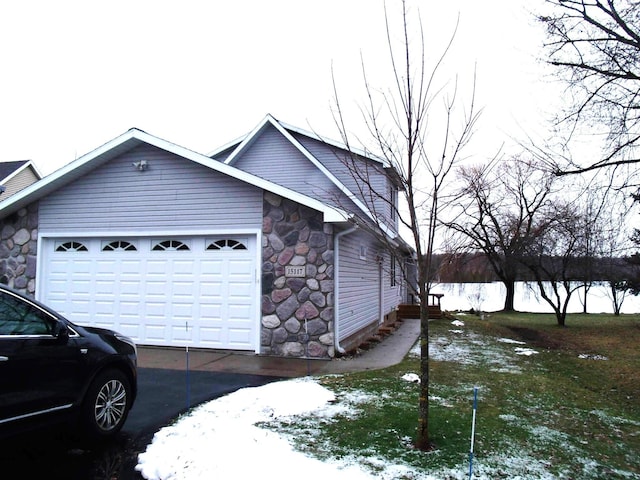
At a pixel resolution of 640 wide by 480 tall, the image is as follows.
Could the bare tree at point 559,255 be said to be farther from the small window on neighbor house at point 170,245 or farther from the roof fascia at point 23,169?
the roof fascia at point 23,169

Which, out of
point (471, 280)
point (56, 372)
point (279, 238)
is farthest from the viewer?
point (471, 280)

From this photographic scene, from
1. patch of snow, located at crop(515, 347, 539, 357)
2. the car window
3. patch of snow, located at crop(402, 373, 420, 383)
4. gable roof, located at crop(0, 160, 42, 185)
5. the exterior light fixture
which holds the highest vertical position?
gable roof, located at crop(0, 160, 42, 185)

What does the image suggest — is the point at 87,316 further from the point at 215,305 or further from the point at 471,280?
the point at 471,280

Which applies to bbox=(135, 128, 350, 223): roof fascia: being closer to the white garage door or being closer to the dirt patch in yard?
the white garage door

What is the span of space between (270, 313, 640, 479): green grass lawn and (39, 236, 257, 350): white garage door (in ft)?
10.5

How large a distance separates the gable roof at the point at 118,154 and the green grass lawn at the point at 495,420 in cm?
335

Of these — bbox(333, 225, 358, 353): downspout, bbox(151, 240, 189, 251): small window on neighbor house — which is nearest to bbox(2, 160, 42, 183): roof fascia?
bbox(151, 240, 189, 251): small window on neighbor house

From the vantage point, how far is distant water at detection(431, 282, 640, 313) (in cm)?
2731

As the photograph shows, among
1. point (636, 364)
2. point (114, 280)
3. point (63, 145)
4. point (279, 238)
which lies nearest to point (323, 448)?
point (279, 238)

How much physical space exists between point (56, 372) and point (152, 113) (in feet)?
76.0

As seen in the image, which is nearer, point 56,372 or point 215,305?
point 56,372

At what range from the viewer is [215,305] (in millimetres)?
9359

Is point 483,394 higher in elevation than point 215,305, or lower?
lower

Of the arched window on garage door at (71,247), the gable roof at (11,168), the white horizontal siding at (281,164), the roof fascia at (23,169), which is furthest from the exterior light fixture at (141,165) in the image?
the roof fascia at (23,169)
